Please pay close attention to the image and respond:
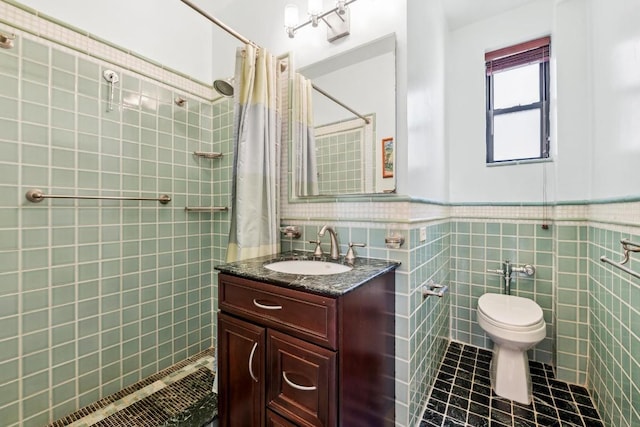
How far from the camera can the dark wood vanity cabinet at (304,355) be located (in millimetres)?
916

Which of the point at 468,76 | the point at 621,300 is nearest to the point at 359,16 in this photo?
the point at 468,76

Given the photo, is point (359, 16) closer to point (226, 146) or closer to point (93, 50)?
point (226, 146)

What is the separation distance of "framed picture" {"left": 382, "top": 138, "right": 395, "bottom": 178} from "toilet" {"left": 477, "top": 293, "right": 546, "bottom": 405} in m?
1.08

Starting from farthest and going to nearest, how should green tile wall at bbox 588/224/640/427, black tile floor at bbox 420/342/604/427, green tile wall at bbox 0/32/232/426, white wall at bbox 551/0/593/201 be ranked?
white wall at bbox 551/0/593/201 → black tile floor at bbox 420/342/604/427 → green tile wall at bbox 0/32/232/426 → green tile wall at bbox 588/224/640/427

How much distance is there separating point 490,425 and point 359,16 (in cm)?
228

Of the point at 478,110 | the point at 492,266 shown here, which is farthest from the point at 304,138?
the point at 492,266

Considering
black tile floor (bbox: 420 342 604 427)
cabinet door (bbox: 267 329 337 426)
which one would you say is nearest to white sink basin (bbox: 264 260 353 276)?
cabinet door (bbox: 267 329 337 426)

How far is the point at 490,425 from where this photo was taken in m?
1.37

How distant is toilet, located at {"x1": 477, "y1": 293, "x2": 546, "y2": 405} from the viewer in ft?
4.81

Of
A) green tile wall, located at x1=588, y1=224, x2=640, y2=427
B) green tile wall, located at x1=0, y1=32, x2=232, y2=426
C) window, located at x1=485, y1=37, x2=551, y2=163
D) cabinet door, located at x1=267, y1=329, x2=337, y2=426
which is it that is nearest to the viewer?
cabinet door, located at x1=267, y1=329, x2=337, y2=426

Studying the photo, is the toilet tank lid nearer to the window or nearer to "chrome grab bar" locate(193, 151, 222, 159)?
the window

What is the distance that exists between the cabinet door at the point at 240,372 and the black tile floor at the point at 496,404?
0.94 meters

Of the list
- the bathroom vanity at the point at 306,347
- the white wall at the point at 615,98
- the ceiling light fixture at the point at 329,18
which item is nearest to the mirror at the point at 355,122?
the ceiling light fixture at the point at 329,18

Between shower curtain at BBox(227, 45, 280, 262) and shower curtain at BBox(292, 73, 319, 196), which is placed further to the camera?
shower curtain at BBox(292, 73, 319, 196)
